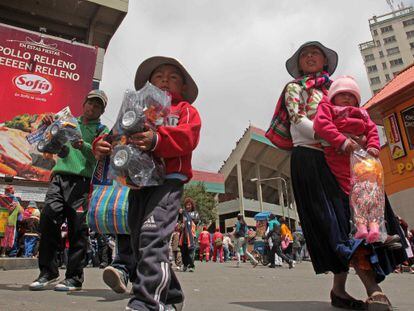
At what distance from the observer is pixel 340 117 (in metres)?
2.83

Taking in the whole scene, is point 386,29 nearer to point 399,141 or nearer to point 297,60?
point 399,141

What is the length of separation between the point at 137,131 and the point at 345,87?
66.7 inches

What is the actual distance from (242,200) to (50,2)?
27662 millimetres

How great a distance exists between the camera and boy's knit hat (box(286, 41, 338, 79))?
3.34 m

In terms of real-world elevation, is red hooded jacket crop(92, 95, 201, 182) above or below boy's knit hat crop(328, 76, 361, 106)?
below

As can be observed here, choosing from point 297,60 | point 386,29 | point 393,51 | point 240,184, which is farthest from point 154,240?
point 386,29

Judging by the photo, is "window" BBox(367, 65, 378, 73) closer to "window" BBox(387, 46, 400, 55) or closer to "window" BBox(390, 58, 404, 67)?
"window" BBox(390, 58, 404, 67)

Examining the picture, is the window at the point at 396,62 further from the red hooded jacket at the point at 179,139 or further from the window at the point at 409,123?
the red hooded jacket at the point at 179,139

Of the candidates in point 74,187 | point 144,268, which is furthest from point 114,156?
point 74,187

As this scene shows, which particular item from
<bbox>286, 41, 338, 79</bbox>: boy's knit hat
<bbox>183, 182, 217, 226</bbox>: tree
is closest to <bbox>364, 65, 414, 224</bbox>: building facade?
<bbox>286, 41, 338, 79</bbox>: boy's knit hat

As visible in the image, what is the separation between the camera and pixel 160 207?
209 centimetres

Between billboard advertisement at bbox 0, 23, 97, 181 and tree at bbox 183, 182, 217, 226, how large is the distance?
54.0 ft

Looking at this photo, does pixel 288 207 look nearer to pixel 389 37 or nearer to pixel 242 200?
pixel 242 200

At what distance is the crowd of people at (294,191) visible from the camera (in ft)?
6.88
